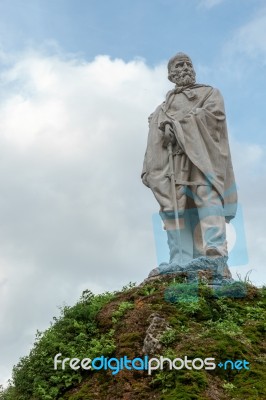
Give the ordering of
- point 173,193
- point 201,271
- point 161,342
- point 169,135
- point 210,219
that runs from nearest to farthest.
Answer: point 161,342, point 201,271, point 210,219, point 173,193, point 169,135

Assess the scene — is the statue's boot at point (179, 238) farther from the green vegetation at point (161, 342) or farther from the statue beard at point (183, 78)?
the statue beard at point (183, 78)

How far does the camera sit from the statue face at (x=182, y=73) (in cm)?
1264

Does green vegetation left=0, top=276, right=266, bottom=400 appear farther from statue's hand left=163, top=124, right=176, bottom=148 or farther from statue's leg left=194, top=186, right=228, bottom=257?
statue's hand left=163, top=124, right=176, bottom=148

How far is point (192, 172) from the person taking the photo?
11922 mm

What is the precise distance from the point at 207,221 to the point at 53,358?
12.1ft

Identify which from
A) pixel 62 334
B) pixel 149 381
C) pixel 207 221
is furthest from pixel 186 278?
pixel 149 381

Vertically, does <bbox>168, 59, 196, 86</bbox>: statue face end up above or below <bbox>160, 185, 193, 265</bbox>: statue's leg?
above

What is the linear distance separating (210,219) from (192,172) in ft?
2.88

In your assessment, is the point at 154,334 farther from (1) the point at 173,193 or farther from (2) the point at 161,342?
(1) the point at 173,193

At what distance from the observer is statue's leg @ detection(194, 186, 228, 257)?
11.4 metres

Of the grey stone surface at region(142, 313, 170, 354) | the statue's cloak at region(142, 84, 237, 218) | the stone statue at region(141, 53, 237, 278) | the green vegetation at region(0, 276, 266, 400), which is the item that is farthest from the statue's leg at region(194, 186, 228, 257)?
the grey stone surface at region(142, 313, 170, 354)

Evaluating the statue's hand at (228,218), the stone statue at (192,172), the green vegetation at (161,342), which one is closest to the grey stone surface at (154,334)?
the green vegetation at (161,342)

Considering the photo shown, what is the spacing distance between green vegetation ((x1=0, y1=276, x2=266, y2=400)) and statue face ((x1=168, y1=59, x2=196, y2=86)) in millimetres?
3795

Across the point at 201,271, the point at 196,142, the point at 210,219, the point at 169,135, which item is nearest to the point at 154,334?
the point at 201,271
